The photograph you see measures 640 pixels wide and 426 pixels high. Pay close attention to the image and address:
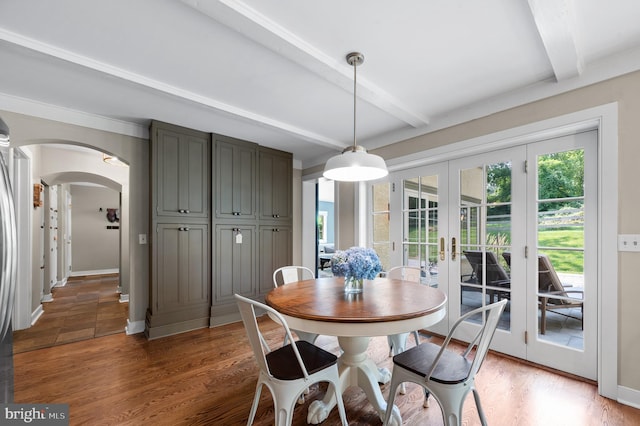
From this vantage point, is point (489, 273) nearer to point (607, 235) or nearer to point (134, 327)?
point (607, 235)

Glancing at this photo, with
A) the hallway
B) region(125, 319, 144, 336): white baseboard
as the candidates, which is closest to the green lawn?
region(125, 319, 144, 336): white baseboard

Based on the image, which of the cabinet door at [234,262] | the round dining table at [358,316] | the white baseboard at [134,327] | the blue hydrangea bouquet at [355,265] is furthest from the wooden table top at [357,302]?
the white baseboard at [134,327]

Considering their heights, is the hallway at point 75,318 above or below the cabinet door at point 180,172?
below

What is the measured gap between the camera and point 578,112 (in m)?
2.16

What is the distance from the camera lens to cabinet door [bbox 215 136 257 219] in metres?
3.63

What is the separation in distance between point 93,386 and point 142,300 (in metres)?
1.24

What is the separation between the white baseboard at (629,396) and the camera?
6.17 feet

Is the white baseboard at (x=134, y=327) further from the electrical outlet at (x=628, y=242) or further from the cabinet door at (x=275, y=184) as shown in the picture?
the electrical outlet at (x=628, y=242)

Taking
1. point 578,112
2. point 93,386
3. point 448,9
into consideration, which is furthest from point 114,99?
point 578,112

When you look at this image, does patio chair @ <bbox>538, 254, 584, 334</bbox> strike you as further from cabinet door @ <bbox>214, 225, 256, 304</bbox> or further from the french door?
cabinet door @ <bbox>214, 225, 256, 304</bbox>

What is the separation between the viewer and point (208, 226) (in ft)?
11.6

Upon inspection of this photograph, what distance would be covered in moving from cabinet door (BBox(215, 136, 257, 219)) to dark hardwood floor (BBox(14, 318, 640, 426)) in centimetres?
167

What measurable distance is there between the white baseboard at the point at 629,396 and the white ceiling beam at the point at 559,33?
2.21 meters

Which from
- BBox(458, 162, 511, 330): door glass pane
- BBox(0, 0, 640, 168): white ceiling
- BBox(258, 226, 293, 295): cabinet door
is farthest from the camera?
BBox(258, 226, 293, 295): cabinet door
